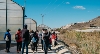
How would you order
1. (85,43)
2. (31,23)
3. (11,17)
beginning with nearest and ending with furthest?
(85,43)
(11,17)
(31,23)

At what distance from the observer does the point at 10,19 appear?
34.0 m

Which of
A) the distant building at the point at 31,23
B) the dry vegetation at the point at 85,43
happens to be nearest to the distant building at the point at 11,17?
the dry vegetation at the point at 85,43

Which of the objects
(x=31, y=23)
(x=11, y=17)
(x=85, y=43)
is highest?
(x=11, y=17)

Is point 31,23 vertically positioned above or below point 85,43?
above

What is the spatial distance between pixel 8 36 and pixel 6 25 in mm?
13389

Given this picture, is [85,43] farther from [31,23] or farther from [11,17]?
[31,23]

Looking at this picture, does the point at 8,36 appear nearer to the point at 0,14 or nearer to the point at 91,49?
the point at 91,49

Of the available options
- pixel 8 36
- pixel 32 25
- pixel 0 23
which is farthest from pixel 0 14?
pixel 32 25

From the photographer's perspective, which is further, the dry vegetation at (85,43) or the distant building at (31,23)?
the distant building at (31,23)

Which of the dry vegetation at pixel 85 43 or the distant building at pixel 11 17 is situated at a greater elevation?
the distant building at pixel 11 17

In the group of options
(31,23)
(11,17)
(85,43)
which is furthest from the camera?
(31,23)

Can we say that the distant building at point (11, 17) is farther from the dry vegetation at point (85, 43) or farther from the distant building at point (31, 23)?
the distant building at point (31, 23)

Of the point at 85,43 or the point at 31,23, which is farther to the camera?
the point at 31,23

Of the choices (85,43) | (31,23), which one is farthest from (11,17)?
(31,23)
